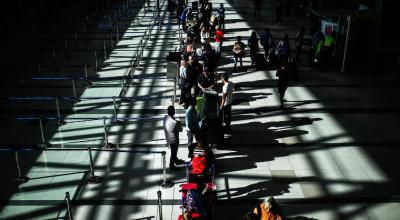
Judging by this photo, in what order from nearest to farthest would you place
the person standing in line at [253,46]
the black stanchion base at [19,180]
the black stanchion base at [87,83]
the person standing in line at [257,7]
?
the black stanchion base at [19,180], the black stanchion base at [87,83], the person standing in line at [253,46], the person standing in line at [257,7]

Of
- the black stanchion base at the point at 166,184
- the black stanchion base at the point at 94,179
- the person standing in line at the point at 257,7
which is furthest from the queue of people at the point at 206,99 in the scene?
the person standing in line at the point at 257,7

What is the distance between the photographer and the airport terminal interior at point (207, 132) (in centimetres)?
799

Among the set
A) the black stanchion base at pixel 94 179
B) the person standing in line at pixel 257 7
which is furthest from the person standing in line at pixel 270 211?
the person standing in line at pixel 257 7

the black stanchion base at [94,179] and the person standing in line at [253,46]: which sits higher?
the person standing in line at [253,46]

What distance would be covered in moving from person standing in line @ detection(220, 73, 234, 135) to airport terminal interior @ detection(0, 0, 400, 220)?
95 millimetres

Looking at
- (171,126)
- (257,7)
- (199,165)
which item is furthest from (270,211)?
(257,7)

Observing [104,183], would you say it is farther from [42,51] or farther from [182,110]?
[42,51]

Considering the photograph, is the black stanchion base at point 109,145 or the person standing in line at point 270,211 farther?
the black stanchion base at point 109,145

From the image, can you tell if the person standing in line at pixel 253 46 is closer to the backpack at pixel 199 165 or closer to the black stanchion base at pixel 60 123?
the black stanchion base at pixel 60 123

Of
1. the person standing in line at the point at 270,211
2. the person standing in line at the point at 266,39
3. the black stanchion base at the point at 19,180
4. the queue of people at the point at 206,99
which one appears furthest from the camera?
the person standing in line at the point at 266,39

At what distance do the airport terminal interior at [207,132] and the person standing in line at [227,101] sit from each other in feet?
0.31

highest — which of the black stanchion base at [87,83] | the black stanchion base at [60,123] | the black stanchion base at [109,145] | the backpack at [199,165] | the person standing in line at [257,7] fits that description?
the person standing in line at [257,7]

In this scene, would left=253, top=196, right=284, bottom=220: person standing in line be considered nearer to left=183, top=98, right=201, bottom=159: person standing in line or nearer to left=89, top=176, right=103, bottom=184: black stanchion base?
left=183, top=98, right=201, bottom=159: person standing in line

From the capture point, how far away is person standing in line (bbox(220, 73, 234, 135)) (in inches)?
396
